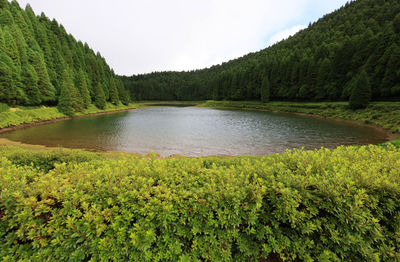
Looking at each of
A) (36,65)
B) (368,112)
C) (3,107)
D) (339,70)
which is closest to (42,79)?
(36,65)

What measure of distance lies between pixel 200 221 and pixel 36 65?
58.4m

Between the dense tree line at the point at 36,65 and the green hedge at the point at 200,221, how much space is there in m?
43.5

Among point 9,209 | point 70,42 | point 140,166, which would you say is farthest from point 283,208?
point 70,42

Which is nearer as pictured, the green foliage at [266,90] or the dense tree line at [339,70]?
the dense tree line at [339,70]

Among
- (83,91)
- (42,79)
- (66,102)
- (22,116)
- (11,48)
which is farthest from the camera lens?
(83,91)

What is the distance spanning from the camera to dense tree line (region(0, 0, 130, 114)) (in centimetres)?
3244

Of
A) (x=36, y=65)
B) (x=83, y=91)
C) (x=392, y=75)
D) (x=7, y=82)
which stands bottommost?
(x=392, y=75)

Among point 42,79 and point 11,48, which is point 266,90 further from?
point 11,48

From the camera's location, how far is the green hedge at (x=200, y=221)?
2.63 m

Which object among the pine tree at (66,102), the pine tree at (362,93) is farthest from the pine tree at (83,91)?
the pine tree at (362,93)

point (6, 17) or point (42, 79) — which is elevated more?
point (6, 17)

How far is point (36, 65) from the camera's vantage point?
40125 mm

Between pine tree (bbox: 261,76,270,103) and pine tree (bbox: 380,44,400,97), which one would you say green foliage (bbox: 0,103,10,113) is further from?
pine tree (bbox: 380,44,400,97)

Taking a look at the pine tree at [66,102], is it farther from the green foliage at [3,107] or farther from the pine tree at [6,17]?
the pine tree at [6,17]
